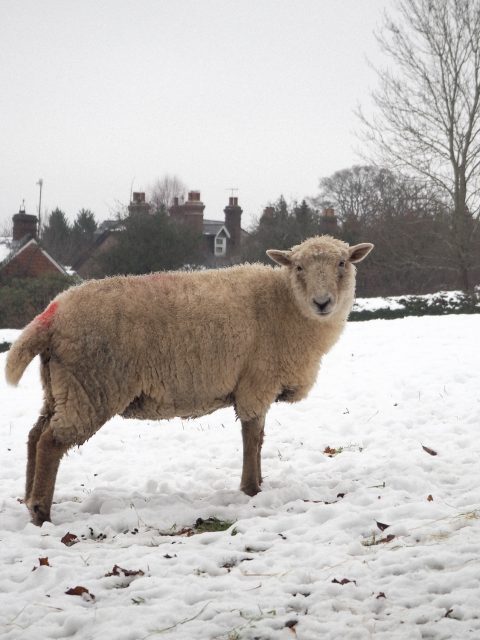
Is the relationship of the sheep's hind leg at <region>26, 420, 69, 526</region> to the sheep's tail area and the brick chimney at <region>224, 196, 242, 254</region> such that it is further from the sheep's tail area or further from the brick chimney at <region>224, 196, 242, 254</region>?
the brick chimney at <region>224, 196, 242, 254</region>

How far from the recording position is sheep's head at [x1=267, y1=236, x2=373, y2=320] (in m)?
5.11

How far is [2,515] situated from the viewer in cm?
476

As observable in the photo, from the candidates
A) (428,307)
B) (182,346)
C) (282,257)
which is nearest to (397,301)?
(428,307)

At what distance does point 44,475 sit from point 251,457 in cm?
148

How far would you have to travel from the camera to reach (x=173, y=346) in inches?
196

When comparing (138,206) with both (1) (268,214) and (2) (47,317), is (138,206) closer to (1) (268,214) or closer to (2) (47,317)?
(1) (268,214)

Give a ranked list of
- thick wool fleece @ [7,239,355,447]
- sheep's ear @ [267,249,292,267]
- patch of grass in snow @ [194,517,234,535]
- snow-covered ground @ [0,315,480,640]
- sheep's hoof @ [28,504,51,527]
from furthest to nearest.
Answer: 1. sheep's ear @ [267,249,292,267]
2. thick wool fleece @ [7,239,355,447]
3. sheep's hoof @ [28,504,51,527]
4. patch of grass in snow @ [194,517,234,535]
5. snow-covered ground @ [0,315,480,640]

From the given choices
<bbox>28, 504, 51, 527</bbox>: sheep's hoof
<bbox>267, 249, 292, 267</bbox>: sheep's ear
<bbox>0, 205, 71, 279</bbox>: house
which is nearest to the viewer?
<bbox>28, 504, 51, 527</bbox>: sheep's hoof

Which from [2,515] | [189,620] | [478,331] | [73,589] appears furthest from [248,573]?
[478,331]

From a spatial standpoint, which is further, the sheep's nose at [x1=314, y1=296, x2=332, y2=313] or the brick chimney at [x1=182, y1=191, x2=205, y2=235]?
the brick chimney at [x1=182, y1=191, x2=205, y2=235]

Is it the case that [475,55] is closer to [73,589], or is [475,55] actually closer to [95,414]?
[95,414]

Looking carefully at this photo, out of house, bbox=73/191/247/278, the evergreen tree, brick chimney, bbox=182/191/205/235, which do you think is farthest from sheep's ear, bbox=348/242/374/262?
the evergreen tree

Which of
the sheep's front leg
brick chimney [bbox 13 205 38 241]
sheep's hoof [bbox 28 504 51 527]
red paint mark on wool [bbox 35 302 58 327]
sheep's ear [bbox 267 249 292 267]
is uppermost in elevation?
brick chimney [bbox 13 205 38 241]

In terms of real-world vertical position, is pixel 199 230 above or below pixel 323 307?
above
